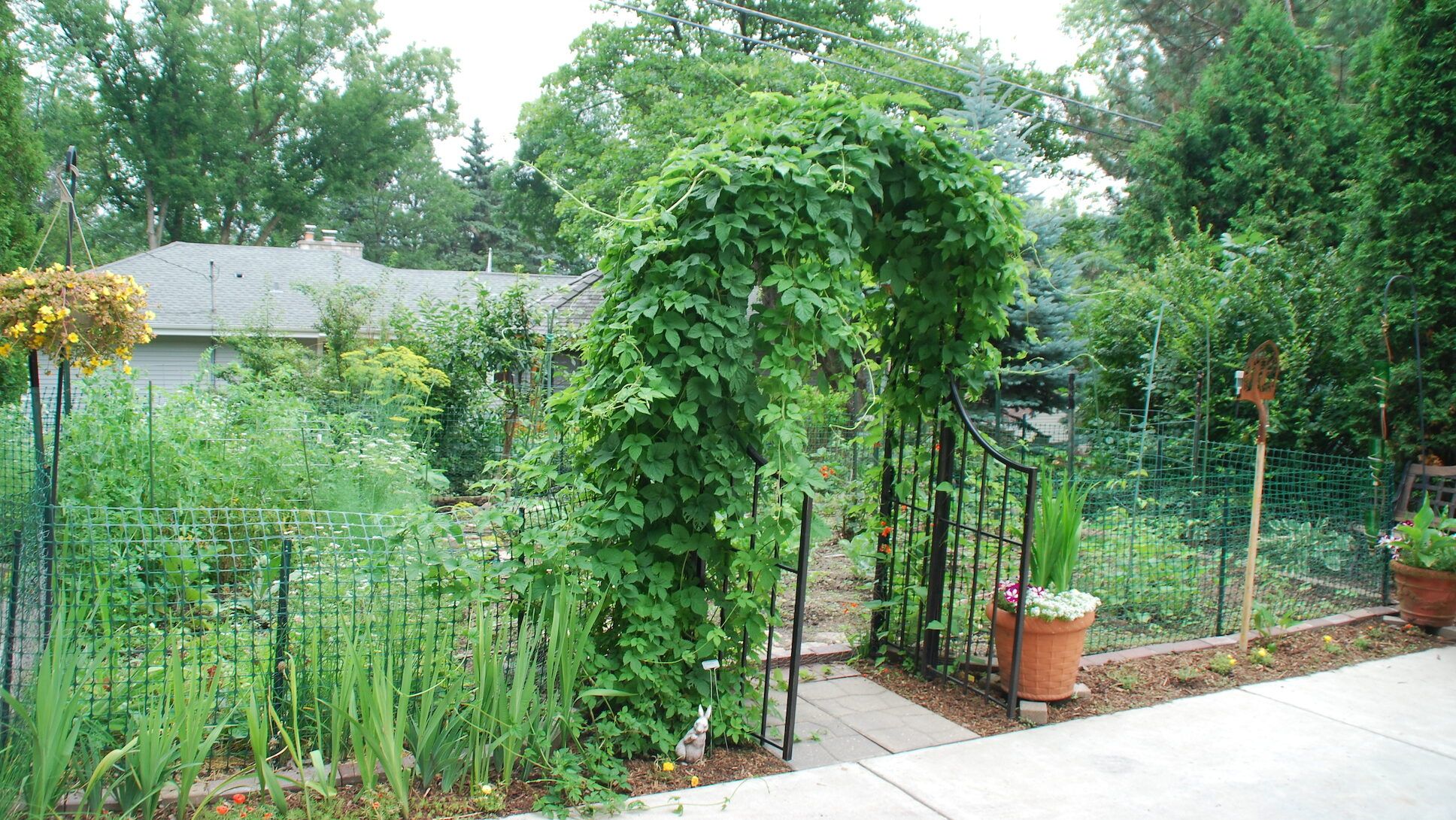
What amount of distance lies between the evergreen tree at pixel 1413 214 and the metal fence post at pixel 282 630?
25.0 feet

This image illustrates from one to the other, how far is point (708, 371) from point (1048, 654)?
2113mm

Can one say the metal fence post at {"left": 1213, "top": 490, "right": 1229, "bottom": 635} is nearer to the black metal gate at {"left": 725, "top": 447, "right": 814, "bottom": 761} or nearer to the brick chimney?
the black metal gate at {"left": 725, "top": 447, "right": 814, "bottom": 761}

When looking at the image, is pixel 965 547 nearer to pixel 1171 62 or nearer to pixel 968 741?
pixel 968 741

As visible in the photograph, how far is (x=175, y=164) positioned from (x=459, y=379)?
2167 cm

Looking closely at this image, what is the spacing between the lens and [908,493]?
14.4 feet

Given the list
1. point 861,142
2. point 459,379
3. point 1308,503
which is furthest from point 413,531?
point 459,379

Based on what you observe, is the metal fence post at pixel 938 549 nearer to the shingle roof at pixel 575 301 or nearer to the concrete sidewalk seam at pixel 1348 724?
the concrete sidewalk seam at pixel 1348 724

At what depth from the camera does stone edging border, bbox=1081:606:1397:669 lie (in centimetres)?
472

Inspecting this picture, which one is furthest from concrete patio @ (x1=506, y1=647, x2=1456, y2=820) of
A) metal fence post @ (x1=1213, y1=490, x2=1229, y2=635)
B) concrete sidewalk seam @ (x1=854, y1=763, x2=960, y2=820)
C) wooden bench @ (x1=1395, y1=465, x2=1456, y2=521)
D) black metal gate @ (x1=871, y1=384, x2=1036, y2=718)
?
wooden bench @ (x1=1395, y1=465, x2=1456, y2=521)

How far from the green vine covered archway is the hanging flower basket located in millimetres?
2268

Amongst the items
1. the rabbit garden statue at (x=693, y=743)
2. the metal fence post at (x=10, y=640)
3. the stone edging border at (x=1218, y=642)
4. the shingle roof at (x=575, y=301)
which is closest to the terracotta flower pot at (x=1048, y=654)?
the stone edging border at (x=1218, y=642)

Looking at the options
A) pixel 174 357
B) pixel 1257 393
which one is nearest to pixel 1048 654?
pixel 1257 393

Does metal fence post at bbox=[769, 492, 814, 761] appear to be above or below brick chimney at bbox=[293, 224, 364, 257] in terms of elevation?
below

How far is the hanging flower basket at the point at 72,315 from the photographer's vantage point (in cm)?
375
